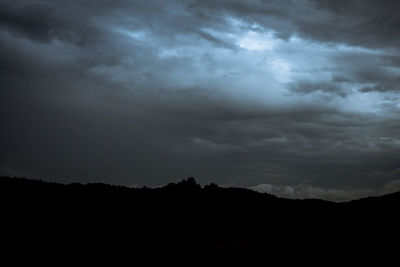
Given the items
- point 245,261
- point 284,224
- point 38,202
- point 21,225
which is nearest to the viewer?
point 245,261

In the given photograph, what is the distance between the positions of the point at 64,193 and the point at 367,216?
44092 mm

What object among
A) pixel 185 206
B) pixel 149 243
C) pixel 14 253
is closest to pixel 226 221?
pixel 185 206

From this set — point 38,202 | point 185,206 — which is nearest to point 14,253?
point 38,202

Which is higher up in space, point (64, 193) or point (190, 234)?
point (64, 193)

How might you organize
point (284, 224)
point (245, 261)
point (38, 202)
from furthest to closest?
point (284, 224), point (38, 202), point (245, 261)

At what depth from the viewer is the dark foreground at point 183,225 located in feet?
110

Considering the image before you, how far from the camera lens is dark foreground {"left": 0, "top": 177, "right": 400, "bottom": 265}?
33594 mm

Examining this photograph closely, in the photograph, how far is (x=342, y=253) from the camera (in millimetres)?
31797

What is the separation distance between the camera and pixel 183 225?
49.4 metres

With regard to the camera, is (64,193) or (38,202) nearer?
(38,202)

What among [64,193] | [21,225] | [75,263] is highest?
[64,193]

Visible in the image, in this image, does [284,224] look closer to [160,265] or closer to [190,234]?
[190,234]

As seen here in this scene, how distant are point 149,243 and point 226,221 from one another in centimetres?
1944

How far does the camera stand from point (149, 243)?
39.3 m
